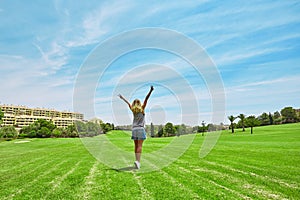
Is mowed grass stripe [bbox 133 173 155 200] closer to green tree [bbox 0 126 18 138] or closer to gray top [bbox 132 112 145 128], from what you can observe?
gray top [bbox 132 112 145 128]

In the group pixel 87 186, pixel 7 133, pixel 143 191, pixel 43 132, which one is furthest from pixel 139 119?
pixel 43 132

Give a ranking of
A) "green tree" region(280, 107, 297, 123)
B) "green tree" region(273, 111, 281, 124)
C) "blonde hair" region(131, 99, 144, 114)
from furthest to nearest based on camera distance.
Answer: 1. "green tree" region(273, 111, 281, 124)
2. "green tree" region(280, 107, 297, 123)
3. "blonde hair" region(131, 99, 144, 114)

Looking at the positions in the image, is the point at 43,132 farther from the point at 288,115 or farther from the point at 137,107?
the point at 288,115

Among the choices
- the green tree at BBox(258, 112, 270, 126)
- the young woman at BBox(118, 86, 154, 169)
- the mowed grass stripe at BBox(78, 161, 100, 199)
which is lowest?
the mowed grass stripe at BBox(78, 161, 100, 199)

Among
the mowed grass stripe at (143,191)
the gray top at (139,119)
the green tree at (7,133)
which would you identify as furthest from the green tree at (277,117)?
the mowed grass stripe at (143,191)

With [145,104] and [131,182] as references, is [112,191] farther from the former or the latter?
[145,104]

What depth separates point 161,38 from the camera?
1513 centimetres

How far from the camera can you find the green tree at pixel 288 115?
13462 cm

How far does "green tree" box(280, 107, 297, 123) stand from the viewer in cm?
13462

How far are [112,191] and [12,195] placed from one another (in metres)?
2.96

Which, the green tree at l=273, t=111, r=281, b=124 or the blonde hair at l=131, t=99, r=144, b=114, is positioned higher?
the green tree at l=273, t=111, r=281, b=124

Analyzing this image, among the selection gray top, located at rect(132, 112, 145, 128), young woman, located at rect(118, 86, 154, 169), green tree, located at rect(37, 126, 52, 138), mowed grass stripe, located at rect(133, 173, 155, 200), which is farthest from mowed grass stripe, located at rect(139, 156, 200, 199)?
green tree, located at rect(37, 126, 52, 138)

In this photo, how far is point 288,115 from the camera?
448 ft

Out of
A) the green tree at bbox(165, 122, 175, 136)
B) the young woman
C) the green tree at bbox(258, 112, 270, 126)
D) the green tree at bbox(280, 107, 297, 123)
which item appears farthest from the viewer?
the green tree at bbox(258, 112, 270, 126)
